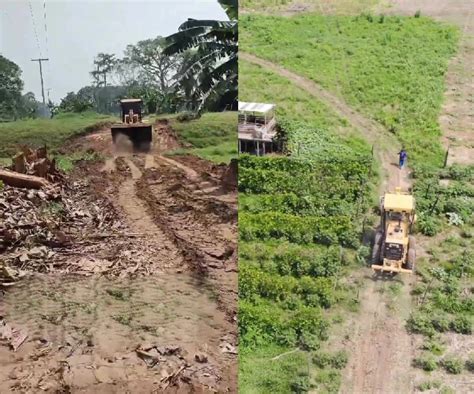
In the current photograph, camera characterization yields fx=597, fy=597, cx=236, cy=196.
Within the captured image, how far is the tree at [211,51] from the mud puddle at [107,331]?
1192 millimetres

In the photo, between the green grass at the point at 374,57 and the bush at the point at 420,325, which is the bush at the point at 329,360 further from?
the green grass at the point at 374,57

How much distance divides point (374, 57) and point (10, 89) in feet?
20.8

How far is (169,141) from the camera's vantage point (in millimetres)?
3535

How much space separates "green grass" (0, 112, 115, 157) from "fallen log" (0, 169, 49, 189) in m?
0.11

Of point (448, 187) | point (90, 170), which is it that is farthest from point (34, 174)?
point (448, 187)

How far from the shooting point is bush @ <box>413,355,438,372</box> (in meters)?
4.66

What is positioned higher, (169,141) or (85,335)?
(169,141)

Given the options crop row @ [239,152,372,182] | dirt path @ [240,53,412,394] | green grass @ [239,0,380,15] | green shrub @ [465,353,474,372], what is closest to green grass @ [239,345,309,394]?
dirt path @ [240,53,412,394]

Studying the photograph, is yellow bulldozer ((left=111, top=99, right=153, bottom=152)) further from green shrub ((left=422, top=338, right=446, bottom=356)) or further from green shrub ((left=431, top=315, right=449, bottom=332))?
green shrub ((left=431, top=315, right=449, bottom=332))

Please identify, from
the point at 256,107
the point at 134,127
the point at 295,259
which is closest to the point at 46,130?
the point at 134,127

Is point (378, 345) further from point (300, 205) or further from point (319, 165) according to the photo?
point (319, 165)

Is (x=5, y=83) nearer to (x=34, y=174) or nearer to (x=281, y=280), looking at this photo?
(x=34, y=174)

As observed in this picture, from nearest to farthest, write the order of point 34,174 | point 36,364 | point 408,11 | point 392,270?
point 36,364 → point 34,174 → point 392,270 → point 408,11

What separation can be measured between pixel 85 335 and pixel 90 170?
3.10ft
